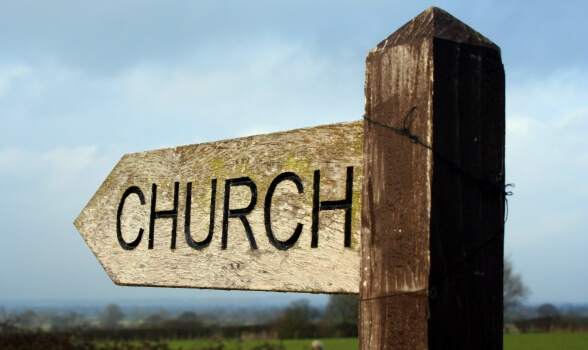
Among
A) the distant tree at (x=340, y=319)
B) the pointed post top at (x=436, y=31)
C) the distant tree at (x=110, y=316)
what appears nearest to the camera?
the pointed post top at (x=436, y=31)

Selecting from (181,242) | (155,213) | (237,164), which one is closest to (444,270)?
(237,164)

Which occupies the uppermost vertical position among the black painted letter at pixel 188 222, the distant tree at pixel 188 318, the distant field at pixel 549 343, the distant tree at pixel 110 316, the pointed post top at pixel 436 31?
the pointed post top at pixel 436 31

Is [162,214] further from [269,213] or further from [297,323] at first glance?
[297,323]

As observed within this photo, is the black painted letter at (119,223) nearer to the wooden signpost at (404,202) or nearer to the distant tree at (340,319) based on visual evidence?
the wooden signpost at (404,202)

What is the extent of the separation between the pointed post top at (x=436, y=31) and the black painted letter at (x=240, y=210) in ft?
1.91

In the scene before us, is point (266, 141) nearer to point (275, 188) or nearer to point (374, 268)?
point (275, 188)

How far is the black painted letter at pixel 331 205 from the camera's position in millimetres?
1737

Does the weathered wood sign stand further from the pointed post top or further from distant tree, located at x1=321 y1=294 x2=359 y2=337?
distant tree, located at x1=321 y1=294 x2=359 y2=337

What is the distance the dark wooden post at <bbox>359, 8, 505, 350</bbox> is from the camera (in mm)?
1488

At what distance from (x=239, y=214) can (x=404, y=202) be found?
0.65 meters

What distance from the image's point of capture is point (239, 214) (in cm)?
205

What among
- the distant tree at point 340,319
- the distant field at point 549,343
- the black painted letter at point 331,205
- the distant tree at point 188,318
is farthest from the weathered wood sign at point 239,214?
the distant tree at point 188,318

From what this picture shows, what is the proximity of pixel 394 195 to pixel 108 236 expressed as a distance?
1.35 meters

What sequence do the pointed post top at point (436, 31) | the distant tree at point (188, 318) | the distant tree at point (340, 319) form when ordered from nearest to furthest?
the pointed post top at point (436, 31), the distant tree at point (188, 318), the distant tree at point (340, 319)
